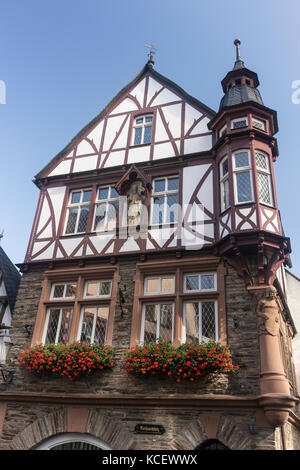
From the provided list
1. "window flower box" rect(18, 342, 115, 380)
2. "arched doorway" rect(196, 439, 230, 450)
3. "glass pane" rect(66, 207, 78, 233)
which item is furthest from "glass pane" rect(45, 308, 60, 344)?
"arched doorway" rect(196, 439, 230, 450)

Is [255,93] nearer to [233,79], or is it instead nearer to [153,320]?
[233,79]

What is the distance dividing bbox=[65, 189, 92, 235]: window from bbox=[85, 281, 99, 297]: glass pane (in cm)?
178

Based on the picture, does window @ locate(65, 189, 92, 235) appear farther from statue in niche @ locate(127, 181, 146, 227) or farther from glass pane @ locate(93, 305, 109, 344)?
glass pane @ locate(93, 305, 109, 344)

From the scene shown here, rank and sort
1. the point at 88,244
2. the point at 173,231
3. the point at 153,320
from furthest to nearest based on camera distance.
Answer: the point at 88,244, the point at 173,231, the point at 153,320

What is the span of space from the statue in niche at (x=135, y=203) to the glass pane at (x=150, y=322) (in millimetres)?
2453

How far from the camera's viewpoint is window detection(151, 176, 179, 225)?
39.4ft

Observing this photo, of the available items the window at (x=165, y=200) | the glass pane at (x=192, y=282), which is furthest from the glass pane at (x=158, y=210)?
the glass pane at (x=192, y=282)

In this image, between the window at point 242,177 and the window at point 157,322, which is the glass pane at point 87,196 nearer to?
the window at point 157,322

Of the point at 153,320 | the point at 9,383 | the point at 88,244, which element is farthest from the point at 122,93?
the point at 9,383

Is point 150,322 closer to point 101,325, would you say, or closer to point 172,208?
point 101,325

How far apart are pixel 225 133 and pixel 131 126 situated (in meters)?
3.64

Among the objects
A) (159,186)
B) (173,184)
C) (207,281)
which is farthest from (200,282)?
(159,186)

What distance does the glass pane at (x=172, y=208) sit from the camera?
11.9 m

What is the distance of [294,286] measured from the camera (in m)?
16.0
